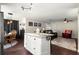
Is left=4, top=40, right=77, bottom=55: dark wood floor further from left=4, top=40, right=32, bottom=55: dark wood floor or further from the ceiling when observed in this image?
the ceiling

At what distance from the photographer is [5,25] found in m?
1.84

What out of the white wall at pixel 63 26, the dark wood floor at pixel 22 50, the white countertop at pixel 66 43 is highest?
the white wall at pixel 63 26

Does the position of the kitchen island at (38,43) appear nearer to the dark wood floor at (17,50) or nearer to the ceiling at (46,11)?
the dark wood floor at (17,50)

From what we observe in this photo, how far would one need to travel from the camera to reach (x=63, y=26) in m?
1.87

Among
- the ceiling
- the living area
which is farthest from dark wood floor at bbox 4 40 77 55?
the ceiling

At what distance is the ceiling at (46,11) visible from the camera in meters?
1.86

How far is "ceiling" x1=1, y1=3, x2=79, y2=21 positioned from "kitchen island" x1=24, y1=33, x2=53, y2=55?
0.92 feet

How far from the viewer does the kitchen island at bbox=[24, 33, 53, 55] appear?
1909 mm

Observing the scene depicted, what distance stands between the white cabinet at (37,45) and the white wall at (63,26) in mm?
244

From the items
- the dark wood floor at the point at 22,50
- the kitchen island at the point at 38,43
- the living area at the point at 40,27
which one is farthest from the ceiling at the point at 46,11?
the dark wood floor at the point at 22,50

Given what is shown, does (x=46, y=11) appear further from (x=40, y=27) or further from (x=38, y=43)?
(x=38, y=43)

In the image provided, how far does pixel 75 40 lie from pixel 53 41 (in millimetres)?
345

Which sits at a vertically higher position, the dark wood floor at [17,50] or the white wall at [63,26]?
the white wall at [63,26]
